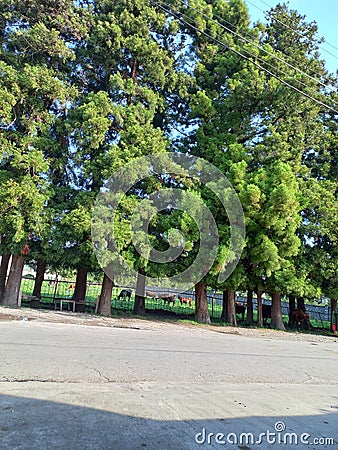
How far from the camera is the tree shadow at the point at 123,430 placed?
9.62 ft

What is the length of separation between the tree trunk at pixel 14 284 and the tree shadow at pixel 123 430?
14499 millimetres

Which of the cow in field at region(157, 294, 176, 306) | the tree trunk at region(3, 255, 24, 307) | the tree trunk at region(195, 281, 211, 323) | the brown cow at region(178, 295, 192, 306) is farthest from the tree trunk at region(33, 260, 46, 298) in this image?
the brown cow at region(178, 295, 192, 306)

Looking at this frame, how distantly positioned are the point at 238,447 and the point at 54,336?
258 inches

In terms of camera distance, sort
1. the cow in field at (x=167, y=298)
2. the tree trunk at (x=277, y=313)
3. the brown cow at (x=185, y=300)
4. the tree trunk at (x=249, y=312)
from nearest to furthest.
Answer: the tree trunk at (x=277, y=313)
the tree trunk at (x=249, y=312)
the cow in field at (x=167, y=298)
the brown cow at (x=185, y=300)

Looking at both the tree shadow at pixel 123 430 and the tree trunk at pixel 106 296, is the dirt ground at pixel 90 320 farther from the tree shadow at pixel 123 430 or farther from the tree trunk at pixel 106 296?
the tree shadow at pixel 123 430

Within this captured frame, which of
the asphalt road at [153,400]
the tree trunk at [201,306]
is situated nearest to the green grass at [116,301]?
the tree trunk at [201,306]

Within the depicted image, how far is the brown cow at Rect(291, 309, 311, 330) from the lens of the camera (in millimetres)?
23223

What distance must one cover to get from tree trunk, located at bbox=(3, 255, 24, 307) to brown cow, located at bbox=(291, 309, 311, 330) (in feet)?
54.3

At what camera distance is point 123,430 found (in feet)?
10.6

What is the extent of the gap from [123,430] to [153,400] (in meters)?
1.03

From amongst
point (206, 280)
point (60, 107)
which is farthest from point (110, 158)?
point (206, 280)

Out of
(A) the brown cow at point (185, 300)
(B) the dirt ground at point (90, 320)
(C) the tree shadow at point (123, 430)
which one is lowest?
(C) the tree shadow at point (123, 430)

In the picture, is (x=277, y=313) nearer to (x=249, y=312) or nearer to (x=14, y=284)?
(x=249, y=312)

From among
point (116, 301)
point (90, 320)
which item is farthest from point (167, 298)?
point (90, 320)
